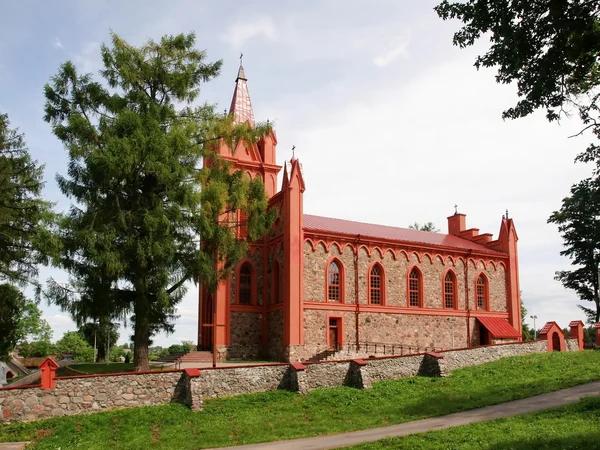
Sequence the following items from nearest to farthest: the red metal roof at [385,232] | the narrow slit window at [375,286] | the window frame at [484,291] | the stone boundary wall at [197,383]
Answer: the stone boundary wall at [197,383] < the narrow slit window at [375,286] < the red metal roof at [385,232] < the window frame at [484,291]

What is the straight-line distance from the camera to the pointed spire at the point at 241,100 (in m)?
38.0

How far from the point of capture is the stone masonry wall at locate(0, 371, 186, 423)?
17.6 metres

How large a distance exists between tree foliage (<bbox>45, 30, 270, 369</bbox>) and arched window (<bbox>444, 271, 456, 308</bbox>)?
16.8 metres

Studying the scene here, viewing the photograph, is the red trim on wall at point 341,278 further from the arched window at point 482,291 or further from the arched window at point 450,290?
the arched window at point 482,291

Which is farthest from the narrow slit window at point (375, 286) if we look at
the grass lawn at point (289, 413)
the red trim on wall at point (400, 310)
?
the grass lawn at point (289, 413)

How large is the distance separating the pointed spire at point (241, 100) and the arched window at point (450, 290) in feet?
54.1

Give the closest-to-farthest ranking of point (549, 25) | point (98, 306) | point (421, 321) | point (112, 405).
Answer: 1. point (549, 25)
2. point (112, 405)
3. point (98, 306)
4. point (421, 321)

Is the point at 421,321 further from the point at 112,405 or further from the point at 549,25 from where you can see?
the point at 549,25

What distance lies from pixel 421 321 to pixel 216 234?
1622cm

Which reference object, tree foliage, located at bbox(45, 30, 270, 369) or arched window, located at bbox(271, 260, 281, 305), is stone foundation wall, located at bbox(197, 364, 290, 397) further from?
arched window, located at bbox(271, 260, 281, 305)

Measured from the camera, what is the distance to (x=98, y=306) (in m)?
22.2

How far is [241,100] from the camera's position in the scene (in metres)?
38.5

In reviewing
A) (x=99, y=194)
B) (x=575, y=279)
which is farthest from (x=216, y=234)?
(x=575, y=279)

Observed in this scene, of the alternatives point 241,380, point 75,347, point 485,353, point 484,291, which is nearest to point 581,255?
Result: point 484,291
